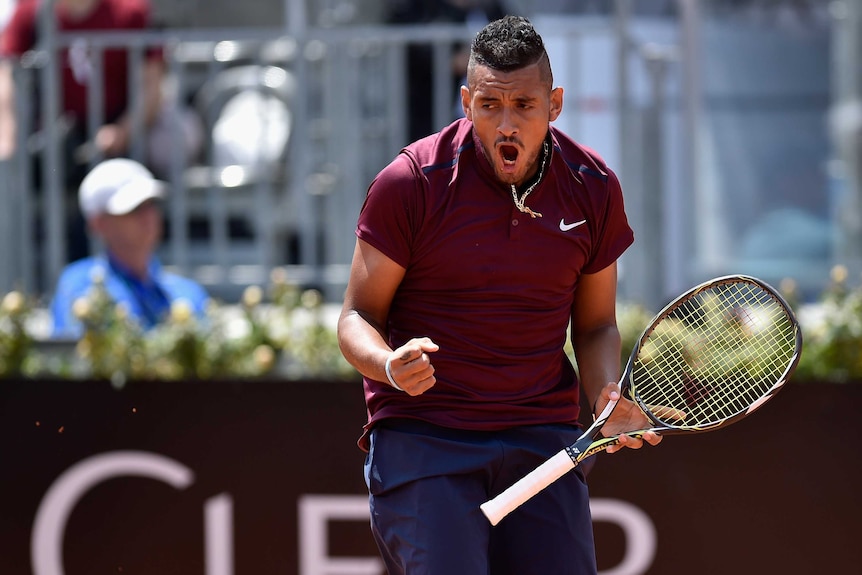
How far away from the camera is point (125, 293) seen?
6039 millimetres

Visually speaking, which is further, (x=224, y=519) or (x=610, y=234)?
(x=224, y=519)

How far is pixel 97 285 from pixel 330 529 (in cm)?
155

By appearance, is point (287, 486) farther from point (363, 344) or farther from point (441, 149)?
A: point (441, 149)

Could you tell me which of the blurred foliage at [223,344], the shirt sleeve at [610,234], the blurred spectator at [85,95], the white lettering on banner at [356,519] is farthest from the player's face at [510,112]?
the blurred spectator at [85,95]

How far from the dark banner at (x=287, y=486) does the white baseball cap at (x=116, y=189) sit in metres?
1.64

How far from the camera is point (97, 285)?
5566mm

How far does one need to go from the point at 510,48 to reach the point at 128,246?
357 centimetres

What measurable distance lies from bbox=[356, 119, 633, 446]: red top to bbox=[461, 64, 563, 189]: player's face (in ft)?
0.38

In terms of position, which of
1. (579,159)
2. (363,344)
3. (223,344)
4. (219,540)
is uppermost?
(579,159)

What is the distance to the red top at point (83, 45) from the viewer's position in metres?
7.03

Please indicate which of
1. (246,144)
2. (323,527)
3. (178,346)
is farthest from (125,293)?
(323,527)

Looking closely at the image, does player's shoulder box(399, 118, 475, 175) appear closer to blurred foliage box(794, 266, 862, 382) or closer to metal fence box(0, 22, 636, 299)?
blurred foliage box(794, 266, 862, 382)

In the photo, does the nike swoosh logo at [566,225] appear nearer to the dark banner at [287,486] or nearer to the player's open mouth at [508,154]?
the player's open mouth at [508,154]

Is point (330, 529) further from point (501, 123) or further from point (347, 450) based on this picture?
point (501, 123)
